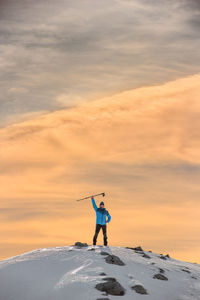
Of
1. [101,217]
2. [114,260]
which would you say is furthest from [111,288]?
[101,217]

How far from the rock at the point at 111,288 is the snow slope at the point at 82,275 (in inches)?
9.1

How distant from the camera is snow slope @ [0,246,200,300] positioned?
21312 millimetres

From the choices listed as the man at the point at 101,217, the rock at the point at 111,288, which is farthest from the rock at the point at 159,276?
the man at the point at 101,217

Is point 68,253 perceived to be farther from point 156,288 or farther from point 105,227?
point 156,288

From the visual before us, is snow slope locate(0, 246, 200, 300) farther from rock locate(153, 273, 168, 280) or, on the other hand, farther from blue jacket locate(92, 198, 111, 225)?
blue jacket locate(92, 198, 111, 225)

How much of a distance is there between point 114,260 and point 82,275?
3.01m

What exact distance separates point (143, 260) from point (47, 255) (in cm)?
566

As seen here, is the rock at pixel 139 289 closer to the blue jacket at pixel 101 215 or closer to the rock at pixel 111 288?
the rock at pixel 111 288

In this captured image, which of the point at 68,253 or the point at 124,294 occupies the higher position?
the point at 68,253

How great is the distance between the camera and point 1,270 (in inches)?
952

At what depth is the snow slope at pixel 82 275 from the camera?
2131 centimetres

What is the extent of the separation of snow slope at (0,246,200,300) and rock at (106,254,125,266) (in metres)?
0.27

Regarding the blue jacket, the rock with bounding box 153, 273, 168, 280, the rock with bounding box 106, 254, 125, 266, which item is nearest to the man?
the blue jacket

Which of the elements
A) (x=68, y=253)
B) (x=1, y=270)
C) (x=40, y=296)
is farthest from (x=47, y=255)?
(x=40, y=296)
